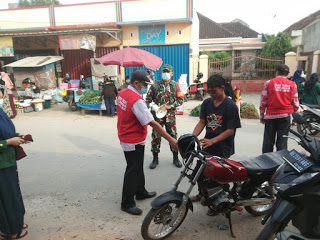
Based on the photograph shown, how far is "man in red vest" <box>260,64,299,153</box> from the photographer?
404cm

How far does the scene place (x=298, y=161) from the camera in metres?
2.12

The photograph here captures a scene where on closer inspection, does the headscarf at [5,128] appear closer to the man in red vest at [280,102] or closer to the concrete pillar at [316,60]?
the man in red vest at [280,102]

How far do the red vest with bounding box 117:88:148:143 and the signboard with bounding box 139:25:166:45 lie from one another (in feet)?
33.7

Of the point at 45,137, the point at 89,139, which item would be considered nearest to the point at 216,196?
the point at 89,139

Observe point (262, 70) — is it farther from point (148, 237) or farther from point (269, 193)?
point (148, 237)

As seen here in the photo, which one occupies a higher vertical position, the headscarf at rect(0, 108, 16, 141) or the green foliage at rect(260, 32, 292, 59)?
the green foliage at rect(260, 32, 292, 59)

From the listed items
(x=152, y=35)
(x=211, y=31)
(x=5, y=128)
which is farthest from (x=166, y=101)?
(x=211, y=31)

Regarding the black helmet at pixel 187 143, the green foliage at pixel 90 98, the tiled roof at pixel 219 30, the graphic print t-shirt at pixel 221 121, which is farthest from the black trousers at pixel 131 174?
the tiled roof at pixel 219 30

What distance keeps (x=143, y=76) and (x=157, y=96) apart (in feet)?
5.16

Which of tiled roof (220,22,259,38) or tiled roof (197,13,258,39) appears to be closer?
tiled roof (197,13,258,39)

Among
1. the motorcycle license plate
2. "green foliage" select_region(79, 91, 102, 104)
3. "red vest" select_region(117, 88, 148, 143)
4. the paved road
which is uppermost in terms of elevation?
"red vest" select_region(117, 88, 148, 143)

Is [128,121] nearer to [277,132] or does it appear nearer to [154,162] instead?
[154,162]

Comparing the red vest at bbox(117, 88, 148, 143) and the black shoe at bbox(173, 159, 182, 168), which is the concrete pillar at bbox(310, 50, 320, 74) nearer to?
the black shoe at bbox(173, 159, 182, 168)

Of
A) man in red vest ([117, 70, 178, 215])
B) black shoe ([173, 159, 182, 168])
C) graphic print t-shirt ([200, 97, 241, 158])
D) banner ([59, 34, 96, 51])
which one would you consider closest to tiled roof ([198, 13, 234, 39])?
banner ([59, 34, 96, 51])
